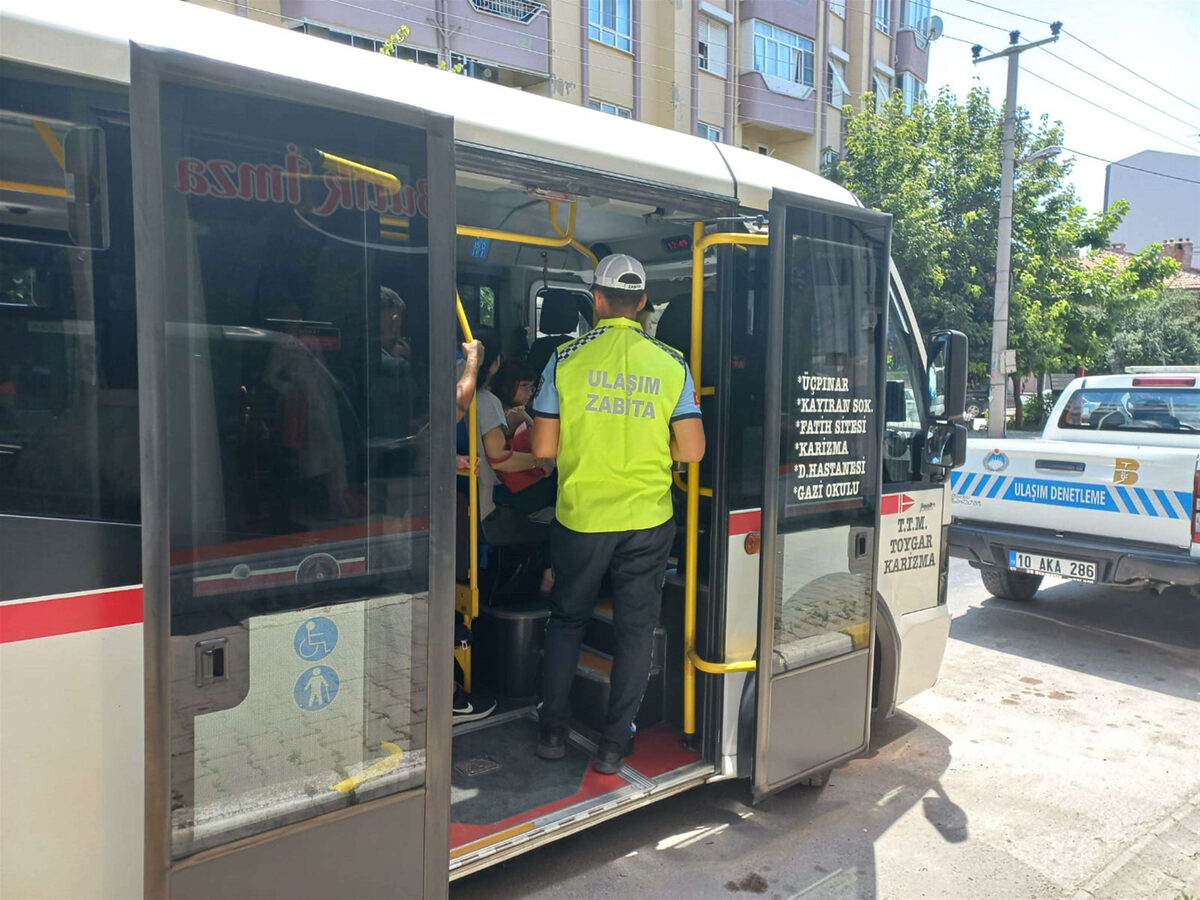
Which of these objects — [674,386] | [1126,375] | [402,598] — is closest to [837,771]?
[674,386]

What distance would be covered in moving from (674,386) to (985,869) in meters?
2.17

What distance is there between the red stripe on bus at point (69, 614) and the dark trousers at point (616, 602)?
5.49ft

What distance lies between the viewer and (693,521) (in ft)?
11.5

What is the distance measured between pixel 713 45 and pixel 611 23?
379 centimetres

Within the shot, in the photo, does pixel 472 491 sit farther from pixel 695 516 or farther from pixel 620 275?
pixel 620 275

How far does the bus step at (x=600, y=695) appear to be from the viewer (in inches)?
150

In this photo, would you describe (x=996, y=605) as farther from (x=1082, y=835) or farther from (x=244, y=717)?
(x=244, y=717)

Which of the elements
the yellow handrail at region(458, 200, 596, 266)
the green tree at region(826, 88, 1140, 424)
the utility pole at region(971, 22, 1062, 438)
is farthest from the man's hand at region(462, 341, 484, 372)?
the green tree at region(826, 88, 1140, 424)

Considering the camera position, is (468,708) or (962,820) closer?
(962,820)

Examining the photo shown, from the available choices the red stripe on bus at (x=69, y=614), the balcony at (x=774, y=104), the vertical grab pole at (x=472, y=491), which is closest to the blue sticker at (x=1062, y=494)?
the vertical grab pole at (x=472, y=491)

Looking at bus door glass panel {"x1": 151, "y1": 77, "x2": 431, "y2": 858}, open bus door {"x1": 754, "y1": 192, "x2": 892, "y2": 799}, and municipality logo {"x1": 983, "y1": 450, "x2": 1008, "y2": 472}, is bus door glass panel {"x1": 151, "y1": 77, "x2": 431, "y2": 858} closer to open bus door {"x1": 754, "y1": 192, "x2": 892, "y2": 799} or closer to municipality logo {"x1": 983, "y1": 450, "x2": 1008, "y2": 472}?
open bus door {"x1": 754, "y1": 192, "x2": 892, "y2": 799}

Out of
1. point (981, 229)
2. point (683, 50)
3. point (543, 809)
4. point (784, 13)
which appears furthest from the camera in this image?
point (784, 13)

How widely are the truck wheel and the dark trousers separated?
476 centimetres

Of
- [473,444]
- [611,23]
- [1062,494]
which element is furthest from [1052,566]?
[611,23]
